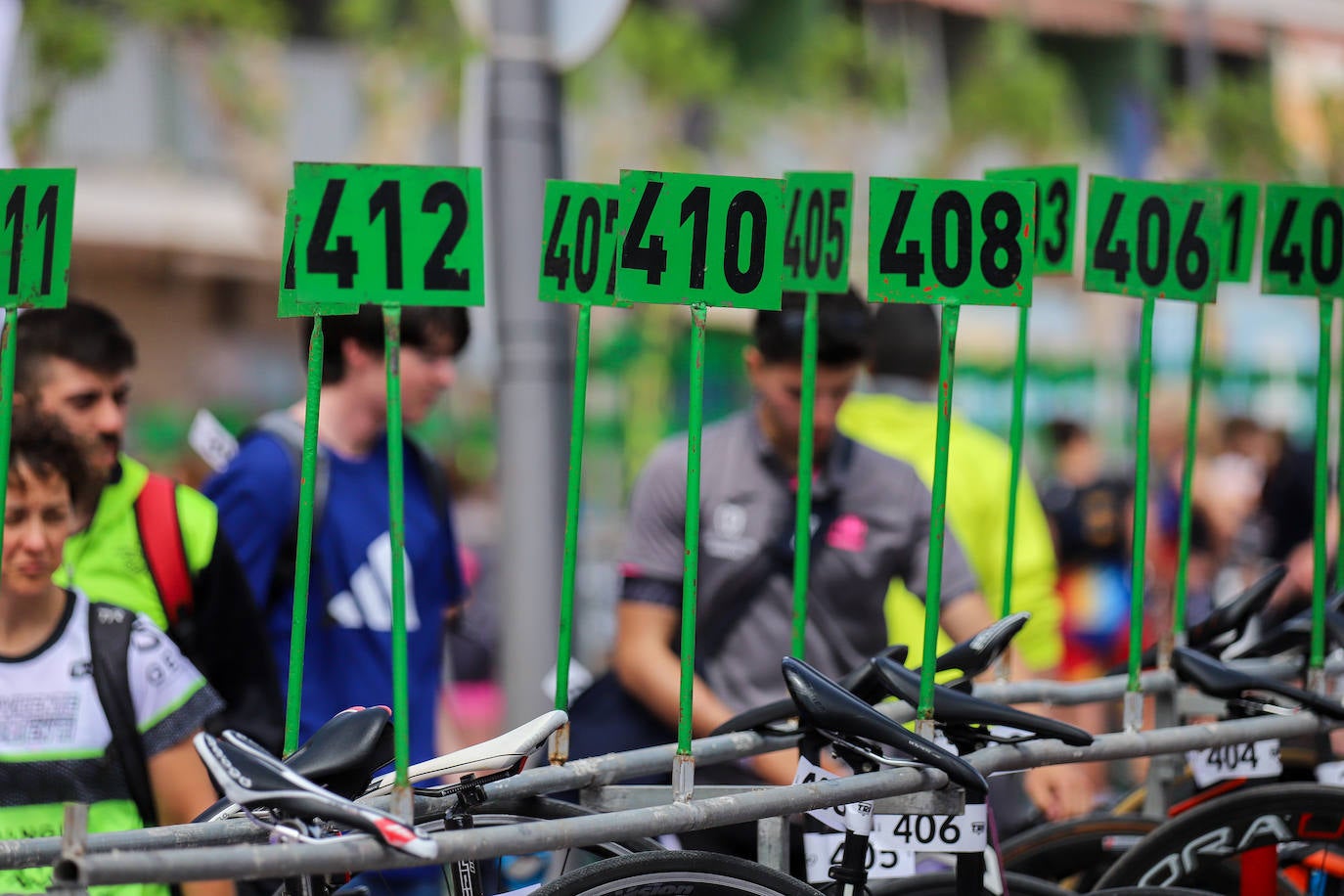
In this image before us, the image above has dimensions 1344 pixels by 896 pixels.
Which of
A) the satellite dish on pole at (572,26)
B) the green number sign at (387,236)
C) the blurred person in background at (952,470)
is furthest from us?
the satellite dish on pole at (572,26)

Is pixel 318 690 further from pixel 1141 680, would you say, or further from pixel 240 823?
pixel 1141 680

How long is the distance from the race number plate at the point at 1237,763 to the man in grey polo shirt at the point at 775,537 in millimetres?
658

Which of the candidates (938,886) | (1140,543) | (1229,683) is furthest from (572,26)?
(938,886)

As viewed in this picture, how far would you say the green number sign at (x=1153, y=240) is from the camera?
9.37ft

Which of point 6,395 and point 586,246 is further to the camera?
point 586,246

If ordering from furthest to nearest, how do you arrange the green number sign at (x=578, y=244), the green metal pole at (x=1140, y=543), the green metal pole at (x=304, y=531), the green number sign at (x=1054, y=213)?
the green number sign at (x=1054, y=213)
the green metal pole at (x=1140, y=543)
the green number sign at (x=578, y=244)
the green metal pole at (x=304, y=531)

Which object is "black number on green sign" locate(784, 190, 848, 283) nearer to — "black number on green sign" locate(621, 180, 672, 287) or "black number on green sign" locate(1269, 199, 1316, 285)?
"black number on green sign" locate(621, 180, 672, 287)

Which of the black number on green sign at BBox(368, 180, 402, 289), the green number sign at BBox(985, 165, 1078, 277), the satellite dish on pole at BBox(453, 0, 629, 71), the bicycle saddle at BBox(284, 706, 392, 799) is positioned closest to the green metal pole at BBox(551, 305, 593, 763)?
the black number on green sign at BBox(368, 180, 402, 289)

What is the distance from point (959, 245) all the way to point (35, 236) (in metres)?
1.33

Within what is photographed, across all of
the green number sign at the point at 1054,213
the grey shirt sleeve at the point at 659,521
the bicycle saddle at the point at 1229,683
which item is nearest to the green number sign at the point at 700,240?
the green number sign at the point at 1054,213

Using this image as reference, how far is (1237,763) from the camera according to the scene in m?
2.99

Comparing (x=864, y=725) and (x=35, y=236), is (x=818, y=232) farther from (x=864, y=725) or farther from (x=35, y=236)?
(x=35, y=236)

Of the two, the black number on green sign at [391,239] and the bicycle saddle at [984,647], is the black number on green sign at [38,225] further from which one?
the bicycle saddle at [984,647]

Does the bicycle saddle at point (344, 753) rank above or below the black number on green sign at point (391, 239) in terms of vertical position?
below
